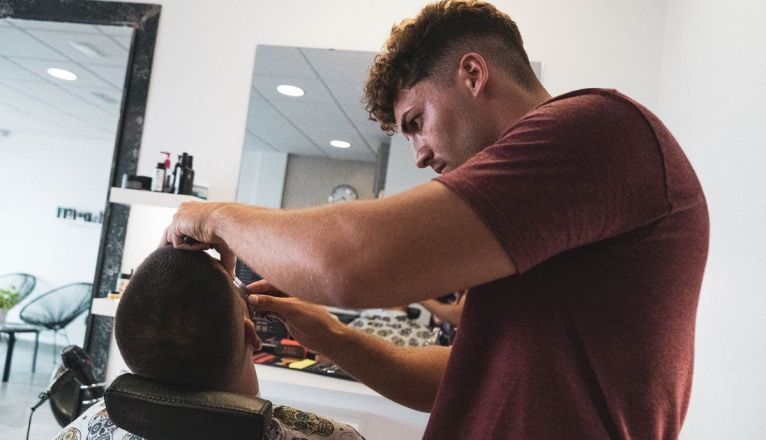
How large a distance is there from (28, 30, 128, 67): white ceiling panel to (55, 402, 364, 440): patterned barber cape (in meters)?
1.98

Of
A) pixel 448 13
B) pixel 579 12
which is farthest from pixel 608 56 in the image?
pixel 448 13

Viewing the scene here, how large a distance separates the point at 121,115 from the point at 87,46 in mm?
479

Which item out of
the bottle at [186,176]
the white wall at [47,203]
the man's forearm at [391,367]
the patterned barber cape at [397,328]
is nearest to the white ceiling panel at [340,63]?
the bottle at [186,176]

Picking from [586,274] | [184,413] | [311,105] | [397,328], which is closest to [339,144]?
[311,105]

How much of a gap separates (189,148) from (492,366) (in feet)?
7.27

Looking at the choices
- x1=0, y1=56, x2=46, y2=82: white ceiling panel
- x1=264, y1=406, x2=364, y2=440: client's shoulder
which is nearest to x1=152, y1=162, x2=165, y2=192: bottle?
x1=0, y1=56, x2=46, y2=82: white ceiling panel

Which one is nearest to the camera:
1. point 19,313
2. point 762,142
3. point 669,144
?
point 669,144

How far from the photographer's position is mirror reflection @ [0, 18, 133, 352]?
9.11ft

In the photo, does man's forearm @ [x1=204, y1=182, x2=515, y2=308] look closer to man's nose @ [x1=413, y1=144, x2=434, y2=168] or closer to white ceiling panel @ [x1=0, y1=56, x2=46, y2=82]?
man's nose @ [x1=413, y1=144, x2=434, y2=168]

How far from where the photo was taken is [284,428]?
4.12 ft

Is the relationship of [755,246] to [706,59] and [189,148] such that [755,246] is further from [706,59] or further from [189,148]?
[189,148]

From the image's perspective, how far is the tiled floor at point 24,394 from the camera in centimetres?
291

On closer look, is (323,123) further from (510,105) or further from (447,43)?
(510,105)

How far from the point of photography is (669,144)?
74 cm
